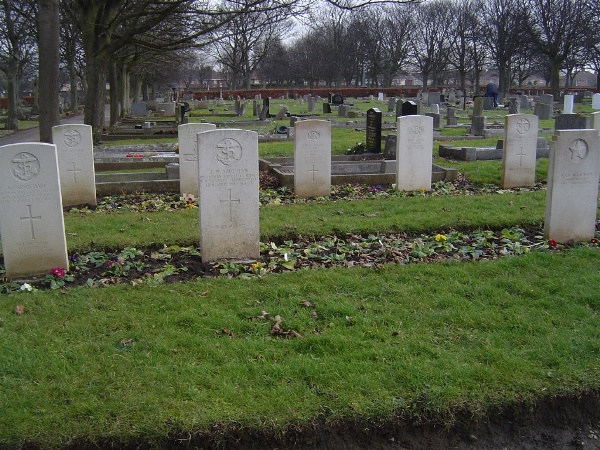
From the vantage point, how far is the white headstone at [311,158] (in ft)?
34.8

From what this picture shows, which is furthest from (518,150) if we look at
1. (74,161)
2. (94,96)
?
(94,96)

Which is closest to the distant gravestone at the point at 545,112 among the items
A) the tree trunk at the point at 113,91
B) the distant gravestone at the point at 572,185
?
the tree trunk at the point at 113,91

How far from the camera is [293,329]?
4.86 metres

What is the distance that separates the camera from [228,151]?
6605 mm

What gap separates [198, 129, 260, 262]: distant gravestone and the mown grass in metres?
0.82

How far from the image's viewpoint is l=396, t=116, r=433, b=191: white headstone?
10.7 m

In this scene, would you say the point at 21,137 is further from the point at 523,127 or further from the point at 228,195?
the point at 228,195

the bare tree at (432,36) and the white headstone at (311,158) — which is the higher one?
the bare tree at (432,36)

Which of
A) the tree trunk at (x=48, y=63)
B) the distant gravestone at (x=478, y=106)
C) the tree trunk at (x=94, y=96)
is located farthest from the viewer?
the distant gravestone at (x=478, y=106)

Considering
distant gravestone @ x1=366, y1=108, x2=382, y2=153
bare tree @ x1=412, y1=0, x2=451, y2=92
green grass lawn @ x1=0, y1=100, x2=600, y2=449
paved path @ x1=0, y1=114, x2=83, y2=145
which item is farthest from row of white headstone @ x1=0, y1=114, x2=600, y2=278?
bare tree @ x1=412, y1=0, x2=451, y2=92

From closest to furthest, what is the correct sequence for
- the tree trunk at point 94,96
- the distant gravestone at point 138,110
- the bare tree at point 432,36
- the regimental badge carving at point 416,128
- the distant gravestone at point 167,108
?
the regimental badge carving at point 416,128, the tree trunk at point 94,96, the distant gravestone at point 138,110, the distant gravestone at point 167,108, the bare tree at point 432,36

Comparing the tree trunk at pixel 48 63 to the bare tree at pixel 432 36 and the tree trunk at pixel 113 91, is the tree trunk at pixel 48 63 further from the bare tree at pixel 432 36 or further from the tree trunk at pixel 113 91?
the bare tree at pixel 432 36

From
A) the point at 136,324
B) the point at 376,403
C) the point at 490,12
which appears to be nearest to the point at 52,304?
the point at 136,324

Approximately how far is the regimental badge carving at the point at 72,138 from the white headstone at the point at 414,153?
5.61 metres
